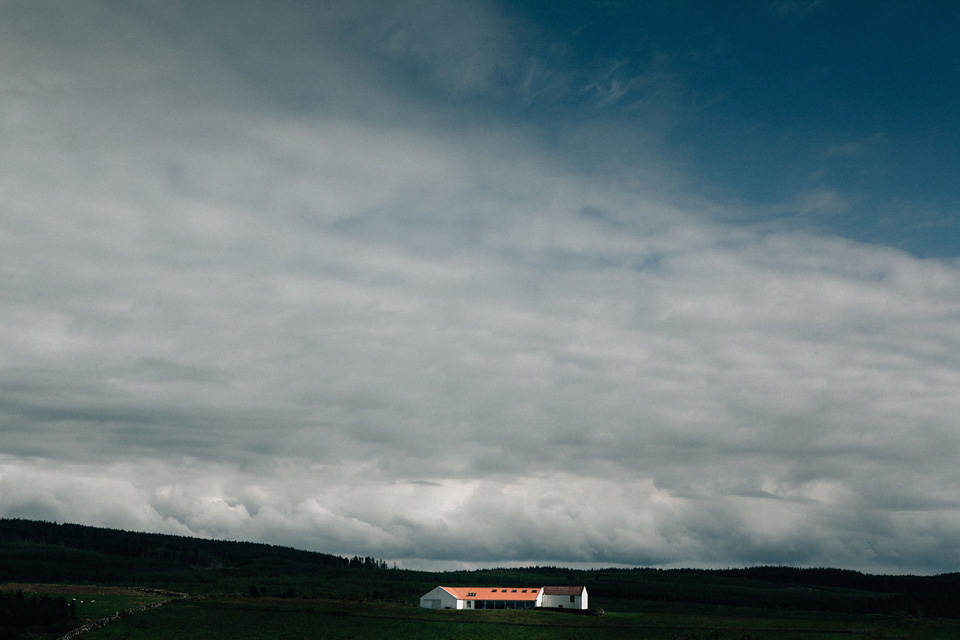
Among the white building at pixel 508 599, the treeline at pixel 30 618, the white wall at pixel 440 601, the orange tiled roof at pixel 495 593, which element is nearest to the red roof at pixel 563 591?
the white building at pixel 508 599

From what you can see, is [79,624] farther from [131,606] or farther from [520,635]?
[520,635]

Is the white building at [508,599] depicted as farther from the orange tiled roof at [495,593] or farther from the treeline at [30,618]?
the treeline at [30,618]

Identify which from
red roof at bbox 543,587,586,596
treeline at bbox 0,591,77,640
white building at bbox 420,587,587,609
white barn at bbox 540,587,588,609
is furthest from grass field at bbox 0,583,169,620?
red roof at bbox 543,587,586,596

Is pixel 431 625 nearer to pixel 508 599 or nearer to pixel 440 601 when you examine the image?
pixel 440 601

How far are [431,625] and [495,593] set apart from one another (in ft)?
105

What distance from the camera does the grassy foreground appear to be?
101 meters

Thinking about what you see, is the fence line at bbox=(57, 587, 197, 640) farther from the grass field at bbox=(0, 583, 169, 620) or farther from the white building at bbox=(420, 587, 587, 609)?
the white building at bbox=(420, 587, 587, 609)

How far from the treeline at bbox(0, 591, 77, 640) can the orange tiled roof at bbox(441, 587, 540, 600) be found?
58.4 m

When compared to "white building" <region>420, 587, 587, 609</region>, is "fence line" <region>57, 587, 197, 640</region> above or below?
below

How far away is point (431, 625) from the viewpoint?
110m

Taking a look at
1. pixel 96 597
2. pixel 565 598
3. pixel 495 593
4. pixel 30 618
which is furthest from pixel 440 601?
pixel 30 618

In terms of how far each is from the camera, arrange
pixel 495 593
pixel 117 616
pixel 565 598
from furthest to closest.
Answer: pixel 495 593, pixel 565 598, pixel 117 616

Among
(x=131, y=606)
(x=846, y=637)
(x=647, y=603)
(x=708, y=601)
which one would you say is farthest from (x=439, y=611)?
(x=708, y=601)

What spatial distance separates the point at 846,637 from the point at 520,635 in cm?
4054
